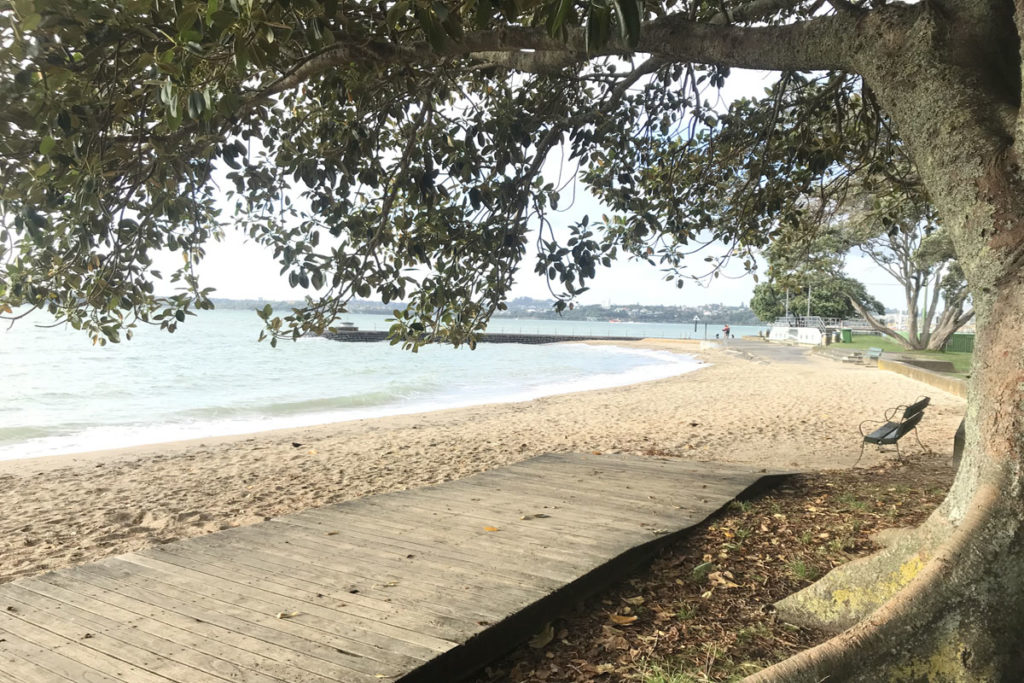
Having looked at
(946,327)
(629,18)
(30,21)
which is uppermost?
(30,21)

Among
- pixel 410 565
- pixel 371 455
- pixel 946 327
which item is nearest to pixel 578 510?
pixel 410 565

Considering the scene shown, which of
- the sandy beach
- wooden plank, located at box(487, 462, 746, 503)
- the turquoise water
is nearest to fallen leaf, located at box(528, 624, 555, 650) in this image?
wooden plank, located at box(487, 462, 746, 503)

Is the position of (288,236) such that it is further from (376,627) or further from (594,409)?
(594,409)

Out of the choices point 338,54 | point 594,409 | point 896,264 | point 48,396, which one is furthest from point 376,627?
point 896,264

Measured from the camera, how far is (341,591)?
10.2 ft

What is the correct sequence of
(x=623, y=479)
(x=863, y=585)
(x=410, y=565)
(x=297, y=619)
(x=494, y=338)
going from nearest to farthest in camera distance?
(x=297, y=619) → (x=863, y=585) → (x=410, y=565) → (x=623, y=479) → (x=494, y=338)

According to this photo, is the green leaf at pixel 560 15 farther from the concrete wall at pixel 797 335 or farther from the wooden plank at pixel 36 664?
the concrete wall at pixel 797 335

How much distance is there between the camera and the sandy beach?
662 centimetres

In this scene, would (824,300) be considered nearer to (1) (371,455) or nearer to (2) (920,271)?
(2) (920,271)

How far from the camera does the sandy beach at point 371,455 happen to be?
21.7 ft

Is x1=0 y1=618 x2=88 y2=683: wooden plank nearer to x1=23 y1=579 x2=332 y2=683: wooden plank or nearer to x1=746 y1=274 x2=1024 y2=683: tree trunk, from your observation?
x1=23 y1=579 x2=332 y2=683: wooden plank

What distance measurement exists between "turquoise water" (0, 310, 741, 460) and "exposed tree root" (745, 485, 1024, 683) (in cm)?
688

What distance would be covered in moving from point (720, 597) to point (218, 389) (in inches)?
994

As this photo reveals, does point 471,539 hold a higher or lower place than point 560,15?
lower
